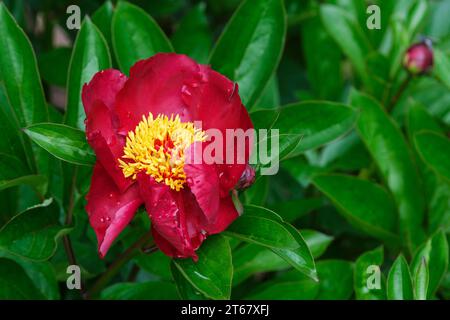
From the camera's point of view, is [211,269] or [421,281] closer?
[211,269]

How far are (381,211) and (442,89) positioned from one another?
40 cm

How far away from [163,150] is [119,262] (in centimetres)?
24

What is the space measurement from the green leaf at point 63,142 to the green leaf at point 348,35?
0.70 metres

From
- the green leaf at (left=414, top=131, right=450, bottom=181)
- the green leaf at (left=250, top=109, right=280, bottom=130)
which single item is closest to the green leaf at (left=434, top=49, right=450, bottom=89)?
the green leaf at (left=414, top=131, right=450, bottom=181)

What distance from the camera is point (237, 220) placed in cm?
90

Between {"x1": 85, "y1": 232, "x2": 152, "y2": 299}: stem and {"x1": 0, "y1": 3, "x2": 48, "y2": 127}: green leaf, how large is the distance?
0.74 feet

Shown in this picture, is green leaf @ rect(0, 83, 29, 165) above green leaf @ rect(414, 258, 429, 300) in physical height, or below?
above

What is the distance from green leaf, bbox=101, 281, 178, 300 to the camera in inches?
45.1

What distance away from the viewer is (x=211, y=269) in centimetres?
87

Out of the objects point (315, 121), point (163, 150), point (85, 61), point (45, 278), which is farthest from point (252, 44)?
point (45, 278)

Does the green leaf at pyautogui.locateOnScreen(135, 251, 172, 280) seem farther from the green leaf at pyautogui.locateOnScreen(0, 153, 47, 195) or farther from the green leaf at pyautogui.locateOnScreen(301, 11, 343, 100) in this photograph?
the green leaf at pyautogui.locateOnScreen(301, 11, 343, 100)

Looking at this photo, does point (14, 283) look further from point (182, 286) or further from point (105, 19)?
point (105, 19)

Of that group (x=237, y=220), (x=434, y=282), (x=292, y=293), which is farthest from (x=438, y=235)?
(x=237, y=220)
